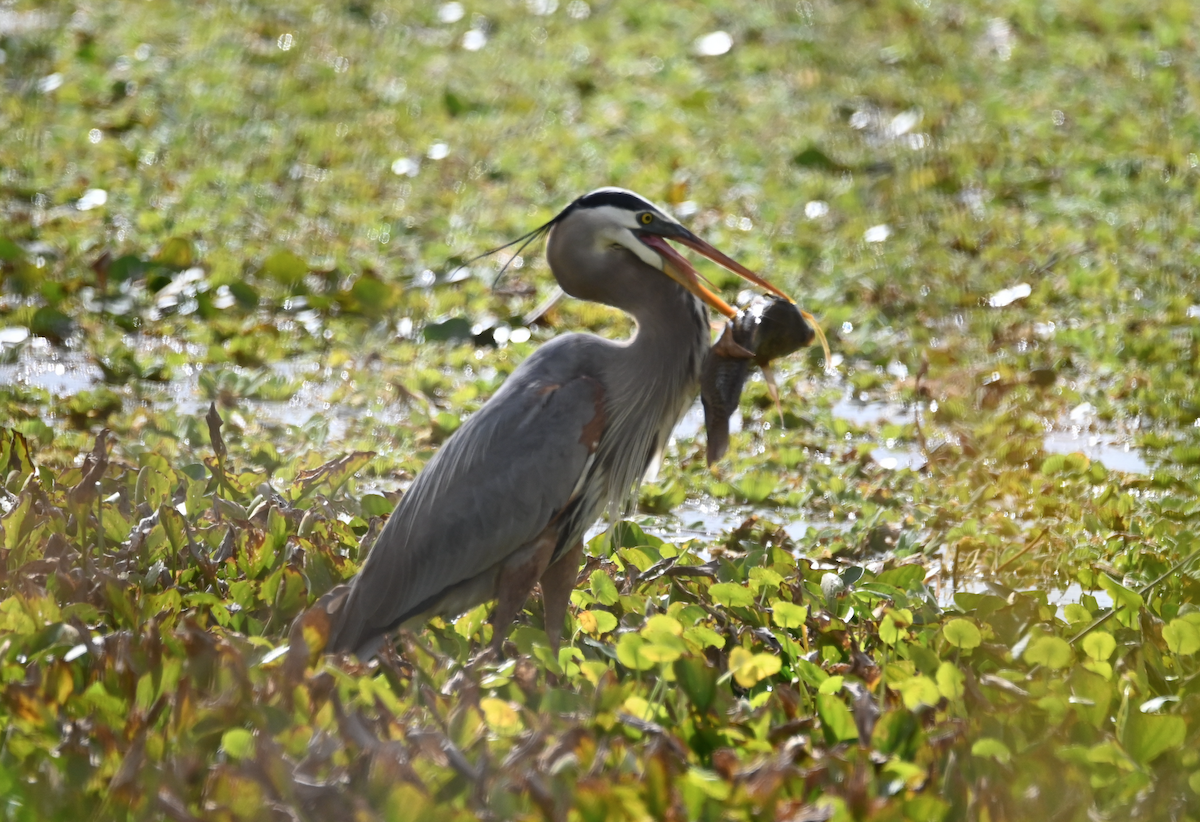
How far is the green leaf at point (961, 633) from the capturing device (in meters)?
3.24

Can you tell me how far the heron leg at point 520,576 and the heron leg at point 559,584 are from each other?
0.26ft

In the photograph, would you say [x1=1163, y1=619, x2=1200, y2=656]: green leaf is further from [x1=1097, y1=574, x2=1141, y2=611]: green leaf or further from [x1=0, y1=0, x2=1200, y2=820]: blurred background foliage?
[x1=1097, y1=574, x2=1141, y2=611]: green leaf

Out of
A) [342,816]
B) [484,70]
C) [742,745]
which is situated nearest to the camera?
[342,816]

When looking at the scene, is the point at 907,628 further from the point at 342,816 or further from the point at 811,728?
the point at 342,816

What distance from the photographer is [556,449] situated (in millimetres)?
3662

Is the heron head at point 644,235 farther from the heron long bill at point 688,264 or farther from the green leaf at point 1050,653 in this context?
the green leaf at point 1050,653

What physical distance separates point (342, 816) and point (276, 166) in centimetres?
641

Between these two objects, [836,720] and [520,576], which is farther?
[520,576]

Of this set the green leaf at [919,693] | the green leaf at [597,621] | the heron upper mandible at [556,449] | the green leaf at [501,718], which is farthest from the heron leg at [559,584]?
the green leaf at [919,693]

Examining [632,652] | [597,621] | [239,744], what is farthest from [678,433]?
[239,744]

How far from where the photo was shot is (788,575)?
390cm

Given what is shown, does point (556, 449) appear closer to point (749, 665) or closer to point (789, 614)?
point (789, 614)

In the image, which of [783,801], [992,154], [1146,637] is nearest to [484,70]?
[992,154]

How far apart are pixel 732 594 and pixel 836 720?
752 mm
